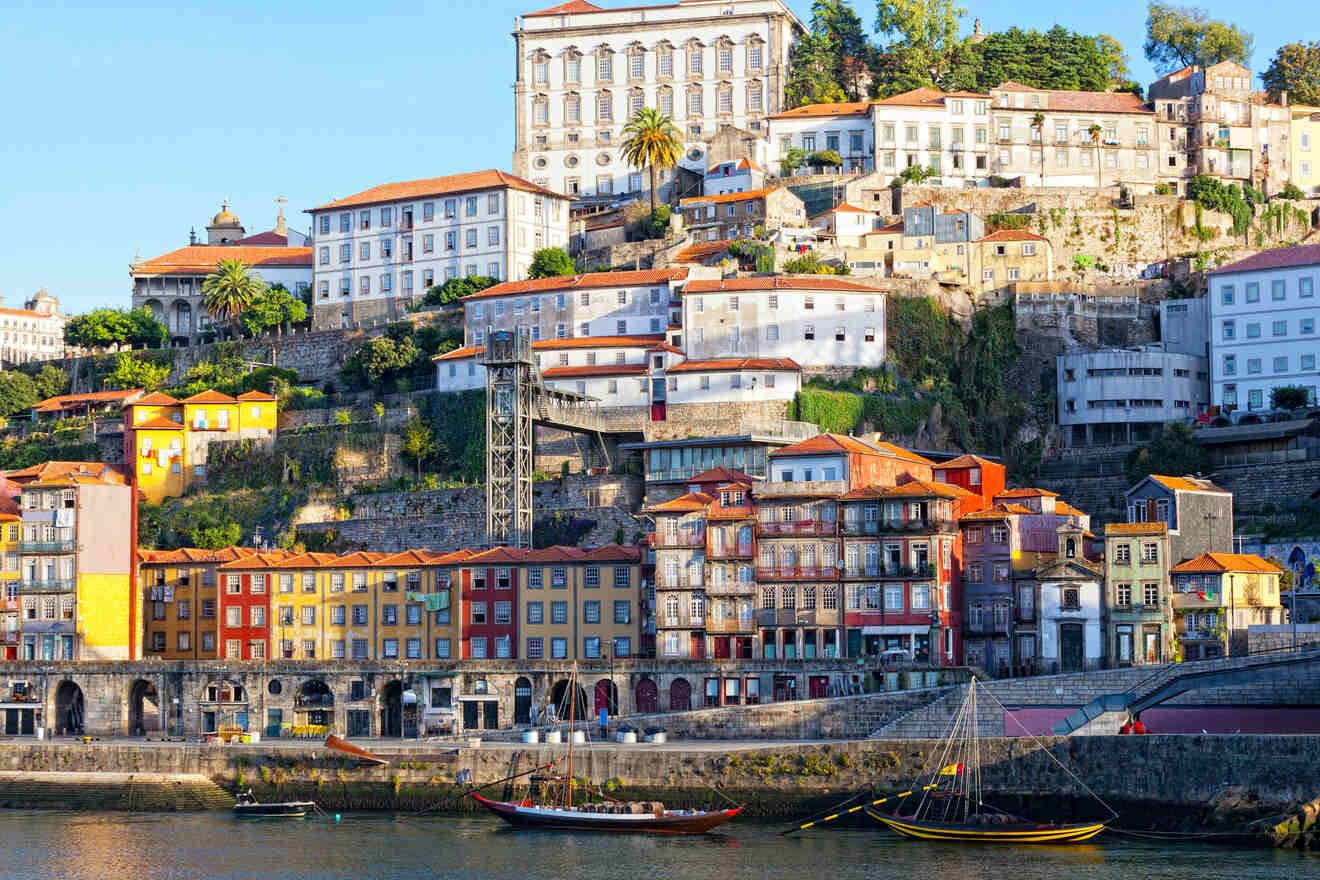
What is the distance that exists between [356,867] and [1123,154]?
8280 centimetres

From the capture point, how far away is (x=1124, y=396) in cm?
11100

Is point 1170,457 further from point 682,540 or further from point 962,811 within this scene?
point 962,811

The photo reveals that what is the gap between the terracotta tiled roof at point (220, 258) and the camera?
142 m

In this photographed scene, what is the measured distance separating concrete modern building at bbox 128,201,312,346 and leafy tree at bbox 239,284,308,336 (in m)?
7.15

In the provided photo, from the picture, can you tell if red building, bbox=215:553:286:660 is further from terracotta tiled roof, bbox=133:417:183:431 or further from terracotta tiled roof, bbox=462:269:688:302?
terracotta tiled roof, bbox=462:269:688:302

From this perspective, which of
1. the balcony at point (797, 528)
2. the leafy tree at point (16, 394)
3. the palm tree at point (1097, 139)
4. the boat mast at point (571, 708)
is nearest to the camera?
the boat mast at point (571, 708)

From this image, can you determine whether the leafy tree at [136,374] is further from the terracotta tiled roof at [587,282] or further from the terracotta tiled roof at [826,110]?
the terracotta tiled roof at [826,110]

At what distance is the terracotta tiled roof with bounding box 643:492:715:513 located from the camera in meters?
85.9

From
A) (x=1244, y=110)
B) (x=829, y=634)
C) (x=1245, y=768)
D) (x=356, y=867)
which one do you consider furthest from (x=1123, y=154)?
(x=356, y=867)

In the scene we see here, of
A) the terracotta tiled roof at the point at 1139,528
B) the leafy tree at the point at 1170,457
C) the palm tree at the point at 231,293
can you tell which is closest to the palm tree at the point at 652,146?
the palm tree at the point at 231,293

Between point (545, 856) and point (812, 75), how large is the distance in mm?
84293

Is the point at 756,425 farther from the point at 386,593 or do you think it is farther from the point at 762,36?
the point at 762,36

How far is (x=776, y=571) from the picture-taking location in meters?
85.1

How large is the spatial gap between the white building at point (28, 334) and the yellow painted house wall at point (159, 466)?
230ft
